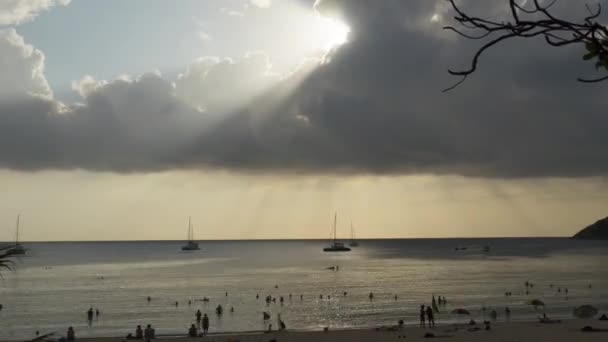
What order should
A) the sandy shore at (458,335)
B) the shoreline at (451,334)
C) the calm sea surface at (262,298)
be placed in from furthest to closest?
the calm sea surface at (262,298)
the shoreline at (451,334)
the sandy shore at (458,335)

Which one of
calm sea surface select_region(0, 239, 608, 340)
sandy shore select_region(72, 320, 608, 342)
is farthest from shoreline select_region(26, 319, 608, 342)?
calm sea surface select_region(0, 239, 608, 340)

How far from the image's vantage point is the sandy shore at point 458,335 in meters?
37.2

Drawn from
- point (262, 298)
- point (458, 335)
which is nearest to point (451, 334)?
point (458, 335)

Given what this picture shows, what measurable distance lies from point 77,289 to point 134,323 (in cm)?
3730

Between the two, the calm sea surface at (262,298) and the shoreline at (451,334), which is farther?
the calm sea surface at (262,298)

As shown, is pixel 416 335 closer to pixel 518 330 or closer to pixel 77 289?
pixel 518 330

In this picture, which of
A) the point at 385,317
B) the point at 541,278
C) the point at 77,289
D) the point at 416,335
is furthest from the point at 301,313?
the point at 541,278

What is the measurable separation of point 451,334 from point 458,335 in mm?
643

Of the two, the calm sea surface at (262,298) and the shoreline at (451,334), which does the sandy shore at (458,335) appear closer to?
the shoreline at (451,334)

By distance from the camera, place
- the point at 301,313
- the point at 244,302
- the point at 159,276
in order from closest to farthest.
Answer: the point at 301,313 < the point at 244,302 < the point at 159,276

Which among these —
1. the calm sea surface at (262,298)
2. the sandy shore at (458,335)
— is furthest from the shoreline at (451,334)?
the calm sea surface at (262,298)

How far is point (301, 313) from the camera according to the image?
5853cm

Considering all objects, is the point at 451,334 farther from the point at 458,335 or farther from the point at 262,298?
the point at 262,298

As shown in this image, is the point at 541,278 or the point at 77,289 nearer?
the point at 77,289
